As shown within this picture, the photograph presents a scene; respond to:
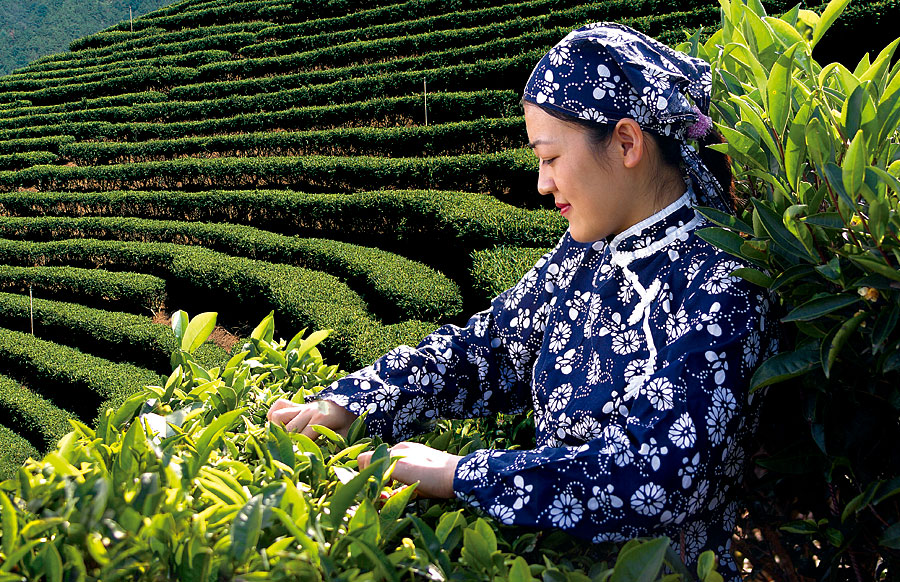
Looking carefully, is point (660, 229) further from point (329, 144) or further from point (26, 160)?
point (26, 160)

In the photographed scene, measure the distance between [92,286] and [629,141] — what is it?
7.79 m

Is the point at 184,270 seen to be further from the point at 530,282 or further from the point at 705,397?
the point at 705,397

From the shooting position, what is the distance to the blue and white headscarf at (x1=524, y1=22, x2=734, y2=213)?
133cm

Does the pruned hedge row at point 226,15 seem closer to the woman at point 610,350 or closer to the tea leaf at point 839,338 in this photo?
the woman at point 610,350

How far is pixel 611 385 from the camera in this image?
135 cm

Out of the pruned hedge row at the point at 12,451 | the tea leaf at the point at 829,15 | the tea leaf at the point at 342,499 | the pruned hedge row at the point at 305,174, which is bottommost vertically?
the pruned hedge row at the point at 12,451

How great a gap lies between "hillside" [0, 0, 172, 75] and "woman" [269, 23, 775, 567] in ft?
125

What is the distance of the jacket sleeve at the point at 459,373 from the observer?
158 centimetres

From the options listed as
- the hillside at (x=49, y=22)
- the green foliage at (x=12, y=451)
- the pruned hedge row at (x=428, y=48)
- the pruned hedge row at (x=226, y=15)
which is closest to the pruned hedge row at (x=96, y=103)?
the pruned hedge row at (x=428, y=48)

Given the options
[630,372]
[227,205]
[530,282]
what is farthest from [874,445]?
[227,205]

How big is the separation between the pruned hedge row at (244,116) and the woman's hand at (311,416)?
28.0 feet

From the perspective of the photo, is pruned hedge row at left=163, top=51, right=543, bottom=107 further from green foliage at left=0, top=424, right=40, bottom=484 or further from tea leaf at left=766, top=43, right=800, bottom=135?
tea leaf at left=766, top=43, right=800, bottom=135

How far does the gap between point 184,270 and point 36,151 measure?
22.8ft

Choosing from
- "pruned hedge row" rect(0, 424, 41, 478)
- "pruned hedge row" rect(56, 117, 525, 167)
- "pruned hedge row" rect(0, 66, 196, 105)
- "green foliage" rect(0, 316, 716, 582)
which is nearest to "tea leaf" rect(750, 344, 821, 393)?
"green foliage" rect(0, 316, 716, 582)
